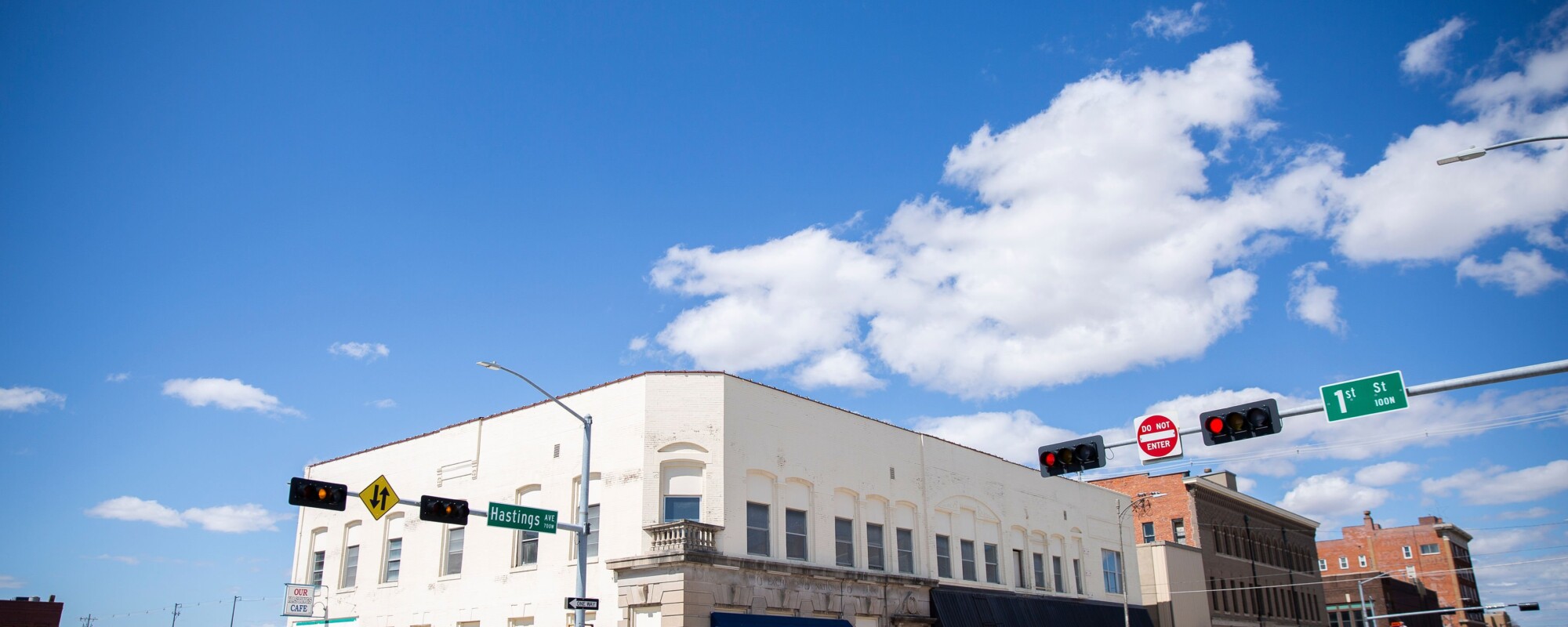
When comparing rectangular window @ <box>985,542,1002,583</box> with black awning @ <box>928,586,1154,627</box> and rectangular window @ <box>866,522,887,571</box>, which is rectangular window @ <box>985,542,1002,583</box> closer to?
black awning @ <box>928,586,1154,627</box>

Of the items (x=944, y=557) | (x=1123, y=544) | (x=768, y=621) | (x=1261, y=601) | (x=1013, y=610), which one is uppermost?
(x=1123, y=544)

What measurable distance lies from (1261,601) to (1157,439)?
49.2 m

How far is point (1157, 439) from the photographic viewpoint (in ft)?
66.4

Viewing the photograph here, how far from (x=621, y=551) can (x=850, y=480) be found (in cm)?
834

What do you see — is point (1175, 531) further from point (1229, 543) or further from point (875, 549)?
point (875, 549)

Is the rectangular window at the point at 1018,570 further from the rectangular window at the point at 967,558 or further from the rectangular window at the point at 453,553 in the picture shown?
the rectangular window at the point at 453,553

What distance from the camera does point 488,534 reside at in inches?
1302

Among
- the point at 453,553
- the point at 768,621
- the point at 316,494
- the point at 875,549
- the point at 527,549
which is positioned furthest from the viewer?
the point at 453,553

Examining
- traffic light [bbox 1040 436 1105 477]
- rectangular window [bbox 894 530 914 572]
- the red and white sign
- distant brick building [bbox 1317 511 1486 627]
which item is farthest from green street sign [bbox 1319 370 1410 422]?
distant brick building [bbox 1317 511 1486 627]

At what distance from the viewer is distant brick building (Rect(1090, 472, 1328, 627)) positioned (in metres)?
56.7

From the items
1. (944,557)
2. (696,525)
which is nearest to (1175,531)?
(944,557)

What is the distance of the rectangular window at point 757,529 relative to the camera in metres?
30.1

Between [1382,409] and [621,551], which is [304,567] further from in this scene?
[1382,409]

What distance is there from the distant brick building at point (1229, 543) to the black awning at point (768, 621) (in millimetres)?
25426
